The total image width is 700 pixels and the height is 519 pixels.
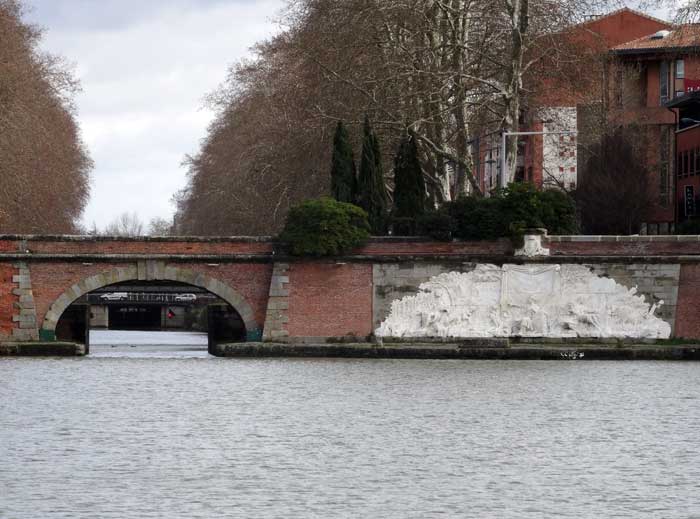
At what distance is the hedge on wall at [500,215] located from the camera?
59.2 meters

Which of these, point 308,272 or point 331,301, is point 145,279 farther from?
point 331,301

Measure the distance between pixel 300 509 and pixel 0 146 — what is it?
4527 cm

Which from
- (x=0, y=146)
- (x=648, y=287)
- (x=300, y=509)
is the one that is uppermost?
(x=0, y=146)

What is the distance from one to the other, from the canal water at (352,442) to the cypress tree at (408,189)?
922 cm

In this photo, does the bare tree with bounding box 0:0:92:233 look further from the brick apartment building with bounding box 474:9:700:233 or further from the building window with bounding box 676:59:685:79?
the building window with bounding box 676:59:685:79

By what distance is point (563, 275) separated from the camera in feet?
195

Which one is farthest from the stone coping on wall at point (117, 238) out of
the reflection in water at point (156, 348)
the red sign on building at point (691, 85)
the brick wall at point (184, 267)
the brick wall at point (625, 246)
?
the red sign on building at point (691, 85)

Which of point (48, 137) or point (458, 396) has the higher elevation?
point (48, 137)

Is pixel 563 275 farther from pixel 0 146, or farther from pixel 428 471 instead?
pixel 428 471

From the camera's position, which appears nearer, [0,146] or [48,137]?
[0,146]

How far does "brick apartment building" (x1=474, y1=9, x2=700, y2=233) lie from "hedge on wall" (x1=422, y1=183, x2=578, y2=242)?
843cm

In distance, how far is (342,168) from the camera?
6281 cm

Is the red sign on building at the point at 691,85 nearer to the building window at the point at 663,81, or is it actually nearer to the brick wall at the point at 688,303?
the building window at the point at 663,81

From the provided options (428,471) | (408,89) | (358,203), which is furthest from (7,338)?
(428,471)
